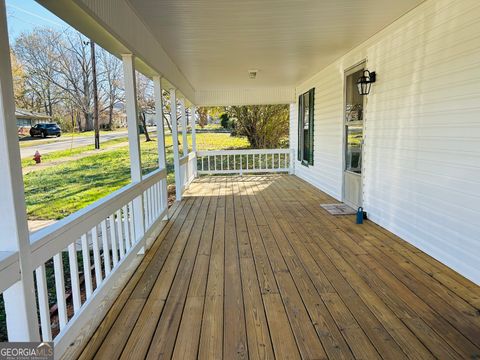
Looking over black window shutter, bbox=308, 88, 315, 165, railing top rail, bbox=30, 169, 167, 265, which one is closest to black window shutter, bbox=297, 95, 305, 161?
black window shutter, bbox=308, 88, 315, 165

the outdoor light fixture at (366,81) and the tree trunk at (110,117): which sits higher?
the outdoor light fixture at (366,81)

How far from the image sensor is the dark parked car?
178 centimetres

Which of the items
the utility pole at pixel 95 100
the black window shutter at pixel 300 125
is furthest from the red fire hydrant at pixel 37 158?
the black window shutter at pixel 300 125

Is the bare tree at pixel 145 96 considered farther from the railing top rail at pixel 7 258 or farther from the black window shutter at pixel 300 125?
the black window shutter at pixel 300 125

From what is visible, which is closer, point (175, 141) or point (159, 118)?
point (159, 118)

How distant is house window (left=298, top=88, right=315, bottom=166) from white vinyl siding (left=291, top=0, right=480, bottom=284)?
2.83m

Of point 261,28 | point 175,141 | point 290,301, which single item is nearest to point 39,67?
point 290,301

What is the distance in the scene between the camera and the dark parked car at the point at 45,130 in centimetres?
178

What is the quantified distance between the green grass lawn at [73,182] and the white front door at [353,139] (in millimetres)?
3454

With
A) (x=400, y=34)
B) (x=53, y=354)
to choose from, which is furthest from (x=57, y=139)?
(x=400, y=34)

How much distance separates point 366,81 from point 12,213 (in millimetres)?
4387

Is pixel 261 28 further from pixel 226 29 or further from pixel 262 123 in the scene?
pixel 262 123

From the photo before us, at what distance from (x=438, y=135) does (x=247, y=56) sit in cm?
319

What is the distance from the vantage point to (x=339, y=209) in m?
5.23
